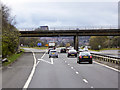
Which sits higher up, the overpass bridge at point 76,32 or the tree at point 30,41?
the overpass bridge at point 76,32

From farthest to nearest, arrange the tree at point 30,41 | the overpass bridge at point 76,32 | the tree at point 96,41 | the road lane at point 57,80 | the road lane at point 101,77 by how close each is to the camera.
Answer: the tree at point 30,41 < the tree at point 96,41 < the overpass bridge at point 76,32 < the road lane at point 101,77 < the road lane at point 57,80

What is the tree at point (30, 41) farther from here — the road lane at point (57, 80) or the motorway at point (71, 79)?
the road lane at point (57, 80)

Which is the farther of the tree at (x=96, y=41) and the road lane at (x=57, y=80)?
the tree at (x=96, y=41)

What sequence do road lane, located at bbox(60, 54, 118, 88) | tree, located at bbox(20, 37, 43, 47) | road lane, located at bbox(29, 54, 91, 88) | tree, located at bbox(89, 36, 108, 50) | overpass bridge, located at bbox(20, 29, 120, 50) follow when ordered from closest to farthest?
road lane, located at bbox(29, 54, 91, 88), road lane, located at bbox(60, 54, 118, 88), overpass bridge, located at bbox(20, 29, 120, 50), tree, located at bbox(89, 36, 108, 50), tree, located at bbox(20, 37, 43, 47)

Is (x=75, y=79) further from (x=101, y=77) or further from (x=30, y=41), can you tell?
(x=30, y=41)

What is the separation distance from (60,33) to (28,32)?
9.19 m

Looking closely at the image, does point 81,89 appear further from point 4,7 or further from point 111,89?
point 4,7

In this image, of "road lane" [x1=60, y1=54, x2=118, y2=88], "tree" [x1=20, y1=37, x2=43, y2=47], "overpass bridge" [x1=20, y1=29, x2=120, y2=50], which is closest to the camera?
"road lane" [x1=60, y1=54, x2=118, y2=88]

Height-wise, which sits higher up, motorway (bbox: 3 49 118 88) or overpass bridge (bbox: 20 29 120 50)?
overpass bridge (bbox: 20 29 120 50)

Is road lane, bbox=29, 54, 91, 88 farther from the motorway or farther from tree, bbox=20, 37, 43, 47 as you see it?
tree, bbox=20, 37, 43, 47

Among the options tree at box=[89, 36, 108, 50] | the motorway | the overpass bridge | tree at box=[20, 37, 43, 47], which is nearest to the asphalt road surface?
the motorway

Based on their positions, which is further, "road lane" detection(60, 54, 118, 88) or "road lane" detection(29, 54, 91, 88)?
"road lane" detection(60, 54, 118, 88)

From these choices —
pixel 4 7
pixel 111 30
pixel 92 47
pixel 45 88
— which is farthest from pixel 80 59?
pixel 92 47

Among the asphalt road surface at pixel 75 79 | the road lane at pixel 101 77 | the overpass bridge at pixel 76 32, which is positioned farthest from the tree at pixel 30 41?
the road lane at pixel 101 77
